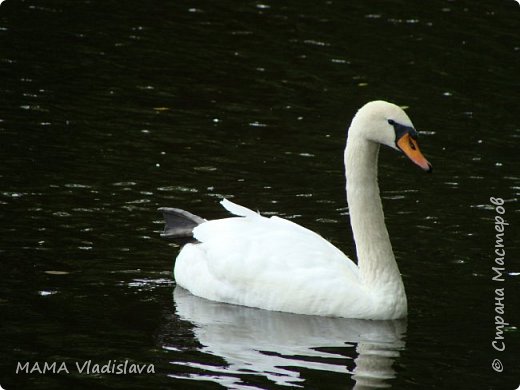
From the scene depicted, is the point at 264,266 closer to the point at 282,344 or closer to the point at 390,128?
the point at 282,344

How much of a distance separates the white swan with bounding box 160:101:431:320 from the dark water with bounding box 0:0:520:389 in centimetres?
17

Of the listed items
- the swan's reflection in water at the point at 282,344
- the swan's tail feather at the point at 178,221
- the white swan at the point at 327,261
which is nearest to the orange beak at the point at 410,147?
the white swan at the point at 327,261

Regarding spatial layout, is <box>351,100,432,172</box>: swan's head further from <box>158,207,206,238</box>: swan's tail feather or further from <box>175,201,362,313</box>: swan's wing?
<box>158,207,206,238</box>: swan's tail feather

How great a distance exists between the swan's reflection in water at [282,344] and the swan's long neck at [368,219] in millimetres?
382

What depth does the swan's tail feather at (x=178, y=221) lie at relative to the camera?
1166cm

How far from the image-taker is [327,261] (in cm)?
1080

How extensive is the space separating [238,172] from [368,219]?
10.8ft

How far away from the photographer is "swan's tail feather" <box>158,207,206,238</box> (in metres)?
11.7

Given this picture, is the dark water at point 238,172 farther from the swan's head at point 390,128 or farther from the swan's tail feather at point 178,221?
the swan's head at point 390,128

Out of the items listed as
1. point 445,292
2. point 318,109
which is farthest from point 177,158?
point 445,292

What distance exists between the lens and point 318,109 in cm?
1667

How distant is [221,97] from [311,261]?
6303 mm

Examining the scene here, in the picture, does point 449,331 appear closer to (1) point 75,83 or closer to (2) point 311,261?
(2) point 311,261

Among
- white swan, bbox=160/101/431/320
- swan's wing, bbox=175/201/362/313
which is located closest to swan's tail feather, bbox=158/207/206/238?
swan's wing, bbox=175/201/362/313
